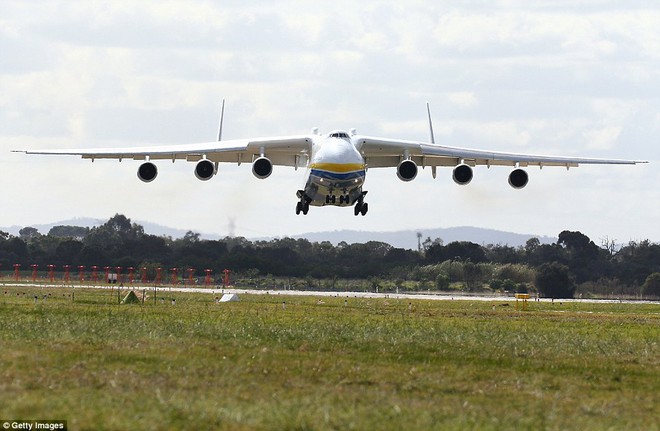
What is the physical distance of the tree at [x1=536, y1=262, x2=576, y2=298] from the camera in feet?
219

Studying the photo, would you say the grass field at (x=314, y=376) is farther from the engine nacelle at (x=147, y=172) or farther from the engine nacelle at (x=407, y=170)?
the engine nacelle at (x=407, y=170)

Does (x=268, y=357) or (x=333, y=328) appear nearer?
(x=268, y=357)

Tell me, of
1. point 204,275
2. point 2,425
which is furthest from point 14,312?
point 204,275

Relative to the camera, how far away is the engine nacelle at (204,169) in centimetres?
3575

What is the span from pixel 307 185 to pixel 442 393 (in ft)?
78.9

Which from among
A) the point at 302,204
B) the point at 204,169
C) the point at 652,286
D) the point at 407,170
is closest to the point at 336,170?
the point at 407,170

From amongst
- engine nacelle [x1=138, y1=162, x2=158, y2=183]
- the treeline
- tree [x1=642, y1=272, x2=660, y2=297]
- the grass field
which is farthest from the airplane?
tree [x1=642, y1=272, x2=660, y2=297]

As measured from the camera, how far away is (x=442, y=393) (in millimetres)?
12766

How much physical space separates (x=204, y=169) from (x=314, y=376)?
74.7 feet

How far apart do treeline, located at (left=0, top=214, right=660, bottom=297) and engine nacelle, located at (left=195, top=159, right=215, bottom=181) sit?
2880 cm

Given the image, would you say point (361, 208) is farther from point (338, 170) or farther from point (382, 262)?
point (382, 262)

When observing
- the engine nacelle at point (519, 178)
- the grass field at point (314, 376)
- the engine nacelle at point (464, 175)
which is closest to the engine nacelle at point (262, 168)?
the engine nacelle at point (464, 175)

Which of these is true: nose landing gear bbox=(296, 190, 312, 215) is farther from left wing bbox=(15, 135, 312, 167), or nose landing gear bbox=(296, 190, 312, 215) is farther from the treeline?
the treeline

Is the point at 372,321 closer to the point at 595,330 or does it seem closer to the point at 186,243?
the point at 595,330
